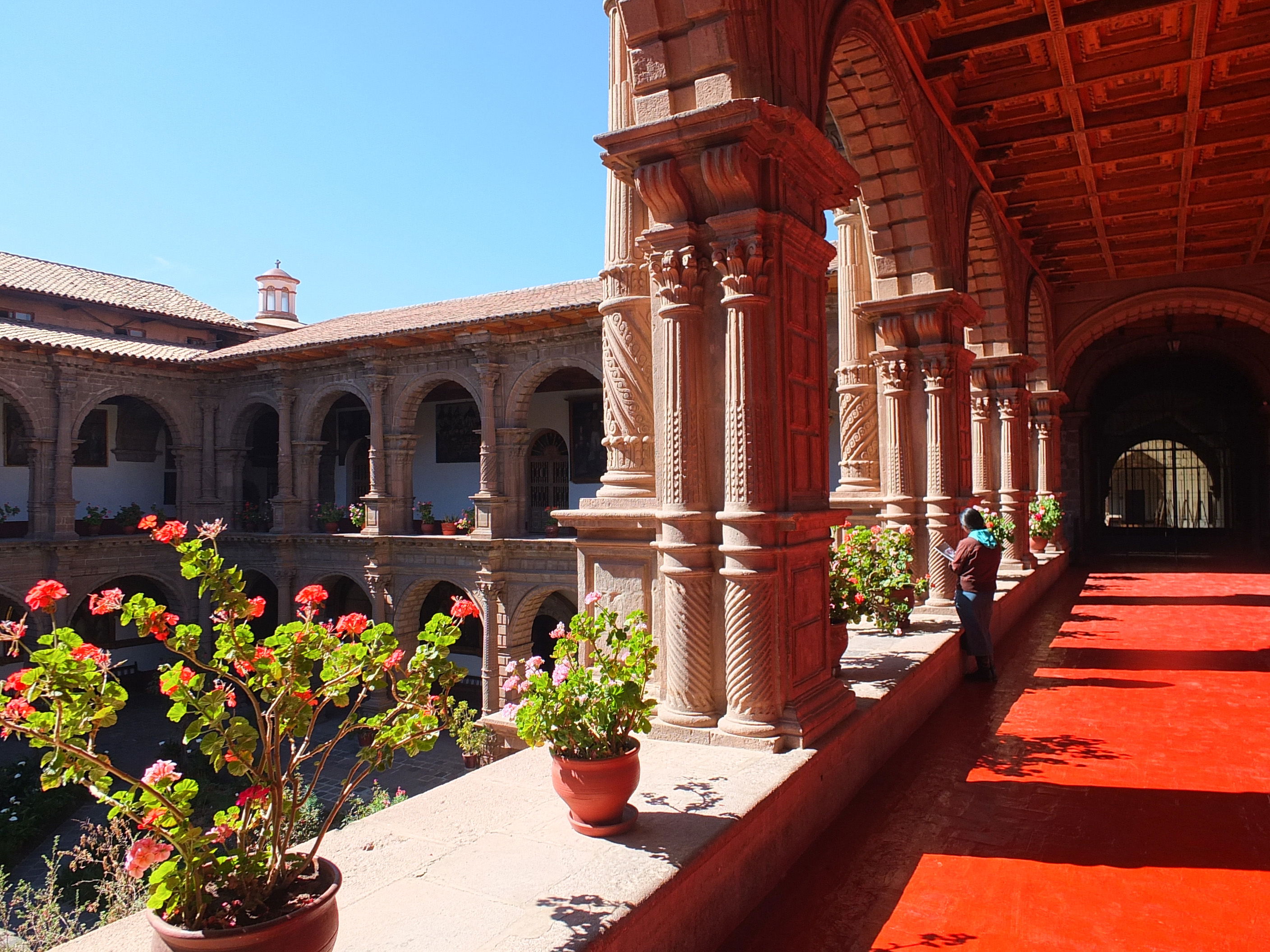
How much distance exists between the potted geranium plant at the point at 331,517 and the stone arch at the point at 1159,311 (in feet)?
51.0

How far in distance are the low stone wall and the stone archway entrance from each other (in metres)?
20.3

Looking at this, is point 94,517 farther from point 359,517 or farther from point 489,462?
point 489,462

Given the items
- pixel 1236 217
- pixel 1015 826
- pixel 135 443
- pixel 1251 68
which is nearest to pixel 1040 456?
pixel 1236 217

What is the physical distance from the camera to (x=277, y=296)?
34812 mm

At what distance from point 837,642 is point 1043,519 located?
33.0ft

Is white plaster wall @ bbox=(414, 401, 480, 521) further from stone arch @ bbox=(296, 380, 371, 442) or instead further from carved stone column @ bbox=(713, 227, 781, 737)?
carved stone column @ bbox=(713, 227, 781, 737)

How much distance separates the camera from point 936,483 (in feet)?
26.1

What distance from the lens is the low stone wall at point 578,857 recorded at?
2307 millimetres

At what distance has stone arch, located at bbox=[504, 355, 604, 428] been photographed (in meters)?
17.1

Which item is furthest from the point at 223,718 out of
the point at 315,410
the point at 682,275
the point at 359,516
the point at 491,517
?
the point at 315,410

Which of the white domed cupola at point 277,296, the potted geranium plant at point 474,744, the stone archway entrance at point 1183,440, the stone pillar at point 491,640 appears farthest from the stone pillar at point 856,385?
the white domed cupola at point 277,296

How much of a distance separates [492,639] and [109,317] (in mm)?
13898

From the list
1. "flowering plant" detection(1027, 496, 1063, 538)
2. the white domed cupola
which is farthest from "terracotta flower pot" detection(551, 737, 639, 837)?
the white domed cupola

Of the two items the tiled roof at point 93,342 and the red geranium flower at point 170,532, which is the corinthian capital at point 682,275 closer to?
the red geranium flower at point 170,532
